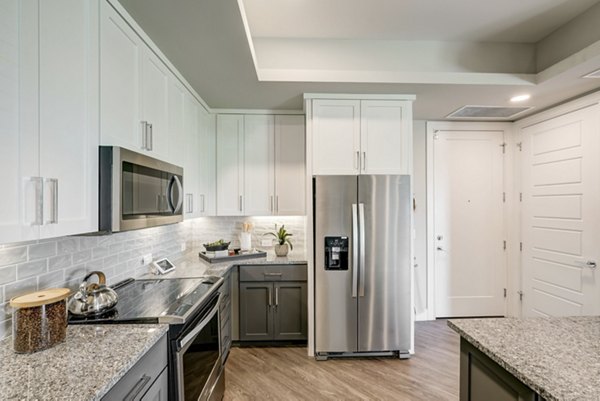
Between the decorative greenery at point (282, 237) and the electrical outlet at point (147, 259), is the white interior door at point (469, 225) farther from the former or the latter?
the electrical outlet at point (147, 259)

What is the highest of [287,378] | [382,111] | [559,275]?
[382,111]

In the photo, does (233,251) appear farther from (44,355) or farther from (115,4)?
(115,4)

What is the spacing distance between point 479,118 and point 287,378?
363cm

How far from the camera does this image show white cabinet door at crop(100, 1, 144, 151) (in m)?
1.39

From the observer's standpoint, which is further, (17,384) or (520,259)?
(520,259)

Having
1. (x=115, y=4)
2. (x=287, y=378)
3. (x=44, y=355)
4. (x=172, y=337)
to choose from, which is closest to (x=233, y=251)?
(x=287, y=378)

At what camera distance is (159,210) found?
70.0 inches

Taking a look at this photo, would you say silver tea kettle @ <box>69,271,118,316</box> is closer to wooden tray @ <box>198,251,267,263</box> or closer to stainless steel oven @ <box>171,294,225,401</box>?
stainless steel oven @ <box>171,294,225,401</box>

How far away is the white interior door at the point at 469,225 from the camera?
3.66 meters

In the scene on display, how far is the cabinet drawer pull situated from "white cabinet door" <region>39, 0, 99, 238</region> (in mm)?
659

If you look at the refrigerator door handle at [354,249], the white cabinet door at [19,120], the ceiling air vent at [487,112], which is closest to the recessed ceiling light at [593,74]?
the ceiling air vent at [487,112]

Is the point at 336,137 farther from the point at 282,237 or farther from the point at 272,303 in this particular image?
the point at 272,303

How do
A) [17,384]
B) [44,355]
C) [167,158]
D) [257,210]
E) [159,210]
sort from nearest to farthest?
[17,384] → [44,355] → [159,210] → [167,158] → [257,210]

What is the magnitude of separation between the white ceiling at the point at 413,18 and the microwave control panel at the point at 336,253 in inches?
74.4
